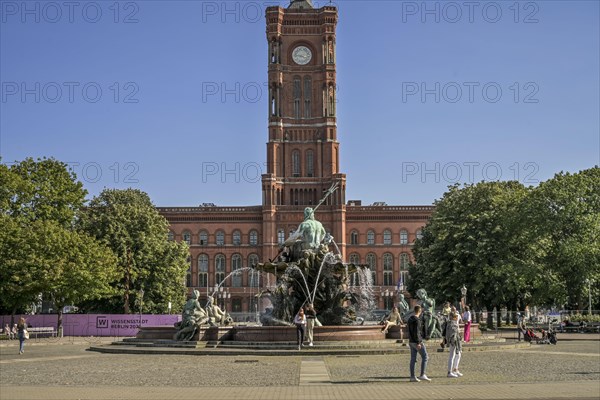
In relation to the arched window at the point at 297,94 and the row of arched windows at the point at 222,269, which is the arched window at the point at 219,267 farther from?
the arched window at the point at 297,94

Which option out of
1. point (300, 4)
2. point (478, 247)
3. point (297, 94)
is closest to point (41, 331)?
point (478, 247)

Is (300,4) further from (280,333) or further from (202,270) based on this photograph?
(280,333)

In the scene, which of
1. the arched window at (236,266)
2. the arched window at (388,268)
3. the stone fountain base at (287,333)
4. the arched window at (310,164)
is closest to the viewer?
the stone fountain base at (287,333)

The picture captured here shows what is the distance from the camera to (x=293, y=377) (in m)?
19.0

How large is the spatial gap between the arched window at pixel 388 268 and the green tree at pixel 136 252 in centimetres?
5165

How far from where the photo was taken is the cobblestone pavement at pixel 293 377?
15.7 meters

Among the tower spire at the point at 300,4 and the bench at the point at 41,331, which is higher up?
the tower spire at the point at 300,4

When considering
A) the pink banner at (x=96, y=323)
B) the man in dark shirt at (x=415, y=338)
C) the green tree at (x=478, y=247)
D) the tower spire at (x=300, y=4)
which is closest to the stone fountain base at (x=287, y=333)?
the man in dark shirt at (x=415, y=338)

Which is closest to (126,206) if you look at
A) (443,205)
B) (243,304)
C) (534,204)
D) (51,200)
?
(51,200)

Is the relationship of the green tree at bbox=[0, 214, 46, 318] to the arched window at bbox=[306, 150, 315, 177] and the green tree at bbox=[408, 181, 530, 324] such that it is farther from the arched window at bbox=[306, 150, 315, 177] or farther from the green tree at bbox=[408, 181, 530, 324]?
the arched window at bbox=[306, 150, 315, 177]

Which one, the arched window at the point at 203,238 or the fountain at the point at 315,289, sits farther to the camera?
the arched window at the point at 203,238

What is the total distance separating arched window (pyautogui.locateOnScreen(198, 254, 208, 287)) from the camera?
113812mm

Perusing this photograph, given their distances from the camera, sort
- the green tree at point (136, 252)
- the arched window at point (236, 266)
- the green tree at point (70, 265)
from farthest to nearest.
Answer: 1. the arched window at point (236, 266)
2. the green tree at point (136, 252)
3. the green tree at point (70, 265)

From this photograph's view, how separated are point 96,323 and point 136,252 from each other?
11358mm
